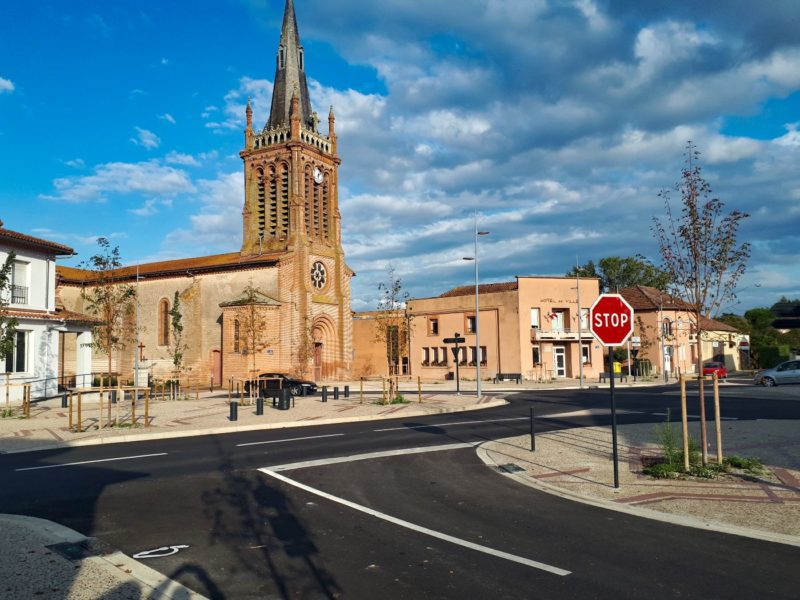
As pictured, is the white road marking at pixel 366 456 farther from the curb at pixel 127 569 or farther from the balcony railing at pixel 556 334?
the balcony railing at pixel 556 334

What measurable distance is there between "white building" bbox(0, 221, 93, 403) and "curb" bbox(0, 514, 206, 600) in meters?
23.2

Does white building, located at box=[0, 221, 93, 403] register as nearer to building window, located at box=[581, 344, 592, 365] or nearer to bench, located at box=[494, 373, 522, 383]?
bench, located at box=[494, 373, 522, 383]

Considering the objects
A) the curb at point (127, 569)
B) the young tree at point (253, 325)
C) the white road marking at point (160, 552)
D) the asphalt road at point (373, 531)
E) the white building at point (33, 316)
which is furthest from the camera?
the young tree at point (253, 325)

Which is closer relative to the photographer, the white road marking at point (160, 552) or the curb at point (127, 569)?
the curb at point (127, 569)

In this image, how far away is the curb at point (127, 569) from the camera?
5.26m

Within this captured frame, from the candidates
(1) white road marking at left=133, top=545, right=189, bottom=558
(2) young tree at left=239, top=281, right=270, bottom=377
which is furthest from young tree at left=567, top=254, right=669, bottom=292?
(1) white road marking at left=133, top=545, right=189, bottom=558

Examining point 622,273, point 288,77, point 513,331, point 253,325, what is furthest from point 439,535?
point 622,273

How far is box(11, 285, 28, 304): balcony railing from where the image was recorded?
28.3 meters

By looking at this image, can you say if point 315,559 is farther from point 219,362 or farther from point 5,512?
point 219,362

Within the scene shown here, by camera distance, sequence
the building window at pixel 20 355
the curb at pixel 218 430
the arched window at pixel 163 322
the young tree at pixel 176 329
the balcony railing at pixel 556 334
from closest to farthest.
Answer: the curb at pixel 218 430 < the building window at pixel 20 355 < the young tree at pixel 176 329 < the balcony railing at pixel 556 334 < the arched window at pixel 163 322

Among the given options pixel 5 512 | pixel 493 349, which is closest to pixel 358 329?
pixel 493 349

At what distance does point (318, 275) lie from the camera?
1962 inches

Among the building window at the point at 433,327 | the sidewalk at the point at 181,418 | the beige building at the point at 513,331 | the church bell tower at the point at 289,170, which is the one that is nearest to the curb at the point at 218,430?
the sidewalk at the point at 181,418

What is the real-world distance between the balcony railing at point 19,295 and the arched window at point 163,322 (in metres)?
20.8
